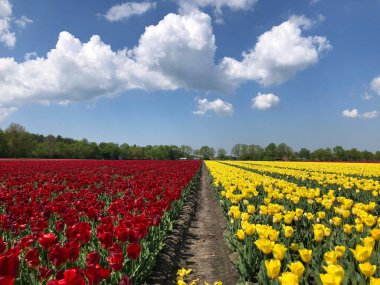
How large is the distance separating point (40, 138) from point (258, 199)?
13844 cm

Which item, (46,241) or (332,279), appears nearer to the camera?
(332,279)

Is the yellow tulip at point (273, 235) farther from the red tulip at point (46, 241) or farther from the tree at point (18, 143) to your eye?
the tree at point (18, 143)

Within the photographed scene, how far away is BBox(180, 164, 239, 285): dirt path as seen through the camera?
574cm

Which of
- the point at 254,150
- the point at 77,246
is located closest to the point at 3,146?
the point at 77,246

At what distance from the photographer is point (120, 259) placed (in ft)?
10.4

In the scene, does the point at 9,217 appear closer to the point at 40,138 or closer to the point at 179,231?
the point at 179,231

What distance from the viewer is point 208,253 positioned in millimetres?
7039

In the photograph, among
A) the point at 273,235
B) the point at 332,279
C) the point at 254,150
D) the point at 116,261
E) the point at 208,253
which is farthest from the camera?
the point at 254,150

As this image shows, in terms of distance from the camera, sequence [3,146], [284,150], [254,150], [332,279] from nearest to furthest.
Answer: [332,279]
[3,146]
[284,150]
[254,150]

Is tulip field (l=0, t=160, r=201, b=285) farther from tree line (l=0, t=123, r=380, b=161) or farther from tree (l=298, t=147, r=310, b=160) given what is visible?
tree (l=298, t=147, r=310, b=160)

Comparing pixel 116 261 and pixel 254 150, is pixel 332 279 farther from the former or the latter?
pixel 254 150

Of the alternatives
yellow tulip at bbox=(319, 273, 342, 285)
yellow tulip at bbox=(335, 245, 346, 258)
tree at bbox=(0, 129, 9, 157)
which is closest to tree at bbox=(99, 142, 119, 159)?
tree at bbox=(0, 129, 9, 157)

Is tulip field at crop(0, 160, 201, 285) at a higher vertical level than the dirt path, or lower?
higher

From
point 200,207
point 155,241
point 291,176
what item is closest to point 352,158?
point 291,176
